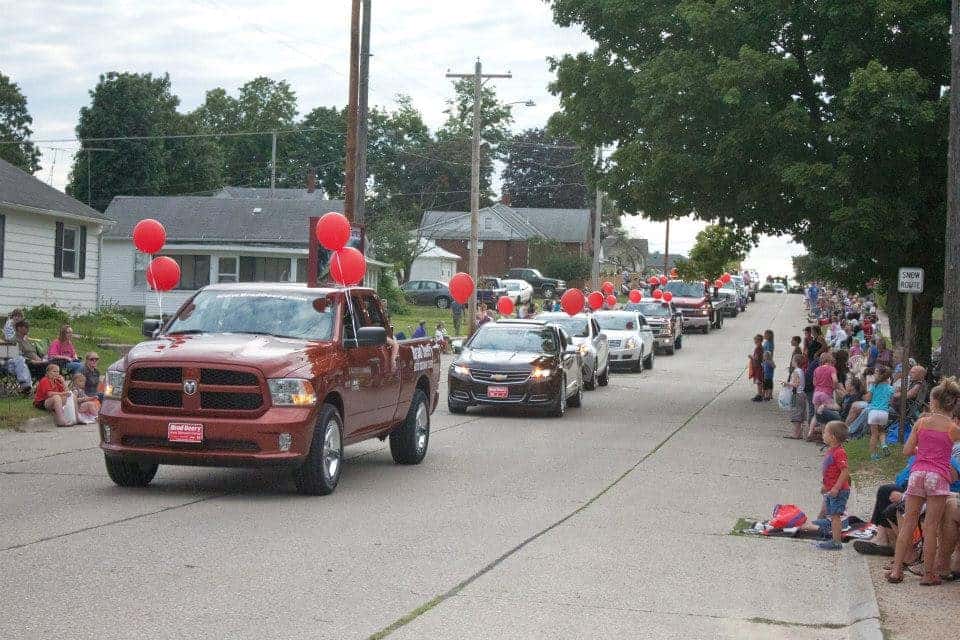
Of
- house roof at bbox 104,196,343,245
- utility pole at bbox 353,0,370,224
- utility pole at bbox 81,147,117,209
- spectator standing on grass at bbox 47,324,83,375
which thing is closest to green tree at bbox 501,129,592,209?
utility pole at bbox 81,147,117,209

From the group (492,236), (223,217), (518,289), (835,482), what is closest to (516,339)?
(835,482)

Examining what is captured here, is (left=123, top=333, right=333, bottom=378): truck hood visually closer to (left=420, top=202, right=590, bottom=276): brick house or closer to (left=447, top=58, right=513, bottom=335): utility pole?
(left=447, top=58, right=513, bottom=335): utility pole

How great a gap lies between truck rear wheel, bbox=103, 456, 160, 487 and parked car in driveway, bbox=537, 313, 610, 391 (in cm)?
1718

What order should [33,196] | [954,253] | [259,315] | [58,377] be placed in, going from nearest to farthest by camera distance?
[259,315]
[954,253]
[58,377]
[33,196]

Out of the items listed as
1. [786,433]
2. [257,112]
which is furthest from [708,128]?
[257,112]

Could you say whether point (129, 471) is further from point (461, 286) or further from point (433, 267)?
point (433, 267)

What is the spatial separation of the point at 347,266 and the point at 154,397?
1142 cm

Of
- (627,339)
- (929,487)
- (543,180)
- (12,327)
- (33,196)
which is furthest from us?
(543,180)

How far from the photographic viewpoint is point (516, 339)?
74.3 ft

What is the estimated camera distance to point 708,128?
24.5 m

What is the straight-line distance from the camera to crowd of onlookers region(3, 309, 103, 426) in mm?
17828

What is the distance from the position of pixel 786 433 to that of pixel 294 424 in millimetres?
12552

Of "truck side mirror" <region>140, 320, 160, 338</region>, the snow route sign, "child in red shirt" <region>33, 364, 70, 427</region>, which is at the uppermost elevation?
the snow route sign

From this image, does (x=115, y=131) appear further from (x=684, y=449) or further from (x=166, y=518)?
(x=166, y=518)
